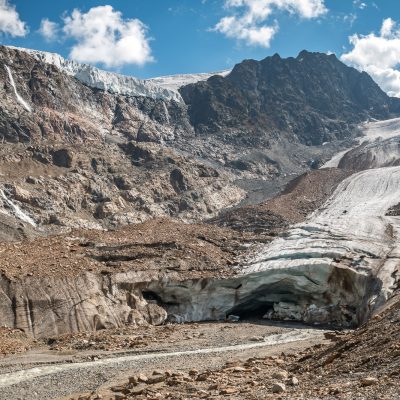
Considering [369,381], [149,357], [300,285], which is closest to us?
[369,381]

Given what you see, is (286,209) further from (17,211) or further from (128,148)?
(128,148)

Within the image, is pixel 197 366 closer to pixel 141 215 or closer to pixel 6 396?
pixel 6 396

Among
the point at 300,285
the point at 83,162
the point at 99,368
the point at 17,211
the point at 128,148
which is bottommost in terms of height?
the point at 99,368

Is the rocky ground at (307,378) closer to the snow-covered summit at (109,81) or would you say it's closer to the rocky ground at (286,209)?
the rocky ground at (286,209)

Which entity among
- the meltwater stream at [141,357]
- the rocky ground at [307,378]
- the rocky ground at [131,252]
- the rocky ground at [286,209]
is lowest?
the meltwater stream at [141,357]

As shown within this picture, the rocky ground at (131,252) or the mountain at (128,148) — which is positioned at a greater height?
the mountain at (128,148)

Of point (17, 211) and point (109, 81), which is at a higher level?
point (109, 81)

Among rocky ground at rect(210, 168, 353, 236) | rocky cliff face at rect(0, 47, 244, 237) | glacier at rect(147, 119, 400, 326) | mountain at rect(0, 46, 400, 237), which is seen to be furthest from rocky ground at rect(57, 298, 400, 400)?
rocky cliff face at rect(0, 47, 244, 237)

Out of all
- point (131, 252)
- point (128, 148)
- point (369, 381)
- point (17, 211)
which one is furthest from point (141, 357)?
point (128, 148)

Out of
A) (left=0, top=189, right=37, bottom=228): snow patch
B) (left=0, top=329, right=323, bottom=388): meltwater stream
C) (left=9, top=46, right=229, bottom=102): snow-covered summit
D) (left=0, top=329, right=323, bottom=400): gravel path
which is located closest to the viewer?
(left=0, top=329, right=323, bottom=400): gravel path

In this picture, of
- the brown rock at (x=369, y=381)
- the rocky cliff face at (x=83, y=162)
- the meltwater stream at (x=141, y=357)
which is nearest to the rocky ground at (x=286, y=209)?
the rocky cliff face at (x=83, y=162)

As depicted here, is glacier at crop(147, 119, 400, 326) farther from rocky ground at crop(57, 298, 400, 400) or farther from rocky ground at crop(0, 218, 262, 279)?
rocky ground at crop(57, 298, 400, 400)

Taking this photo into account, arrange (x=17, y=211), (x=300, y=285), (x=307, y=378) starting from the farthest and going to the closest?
(x=17, y=211) → (x=300, y=285) → (x=307, y=378)

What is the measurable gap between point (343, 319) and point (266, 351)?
1013 centimetres
